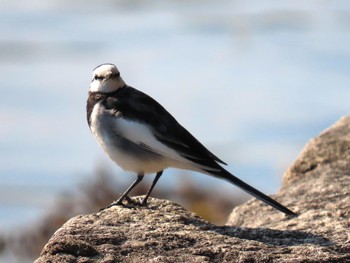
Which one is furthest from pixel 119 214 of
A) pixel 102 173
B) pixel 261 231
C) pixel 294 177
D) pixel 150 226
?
pixel 102 173

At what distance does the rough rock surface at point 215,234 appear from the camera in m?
5.36

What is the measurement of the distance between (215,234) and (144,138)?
47.2 inches

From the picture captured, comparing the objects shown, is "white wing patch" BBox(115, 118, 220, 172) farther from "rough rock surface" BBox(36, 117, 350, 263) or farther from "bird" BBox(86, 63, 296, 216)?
"rough rock surface" BBox(36, 117, 350, 263)

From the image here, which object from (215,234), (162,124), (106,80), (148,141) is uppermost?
(106,80)

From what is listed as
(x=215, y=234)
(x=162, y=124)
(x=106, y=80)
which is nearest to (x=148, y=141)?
(x=162, y=124)

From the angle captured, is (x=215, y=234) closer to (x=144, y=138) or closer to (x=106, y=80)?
(x=144, y=138)

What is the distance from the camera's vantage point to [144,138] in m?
6.77

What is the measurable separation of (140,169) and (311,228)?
1.18 m

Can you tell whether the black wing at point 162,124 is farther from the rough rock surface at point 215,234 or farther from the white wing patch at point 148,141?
the rough rock surface at point 215,234

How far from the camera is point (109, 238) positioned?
5516mm

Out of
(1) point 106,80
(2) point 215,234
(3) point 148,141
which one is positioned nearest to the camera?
(2) point 215,234

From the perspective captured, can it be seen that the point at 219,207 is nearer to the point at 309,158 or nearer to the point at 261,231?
the point at 309,158

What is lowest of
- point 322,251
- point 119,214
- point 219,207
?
point 322,251

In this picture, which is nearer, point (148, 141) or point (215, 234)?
point (215, 234)
